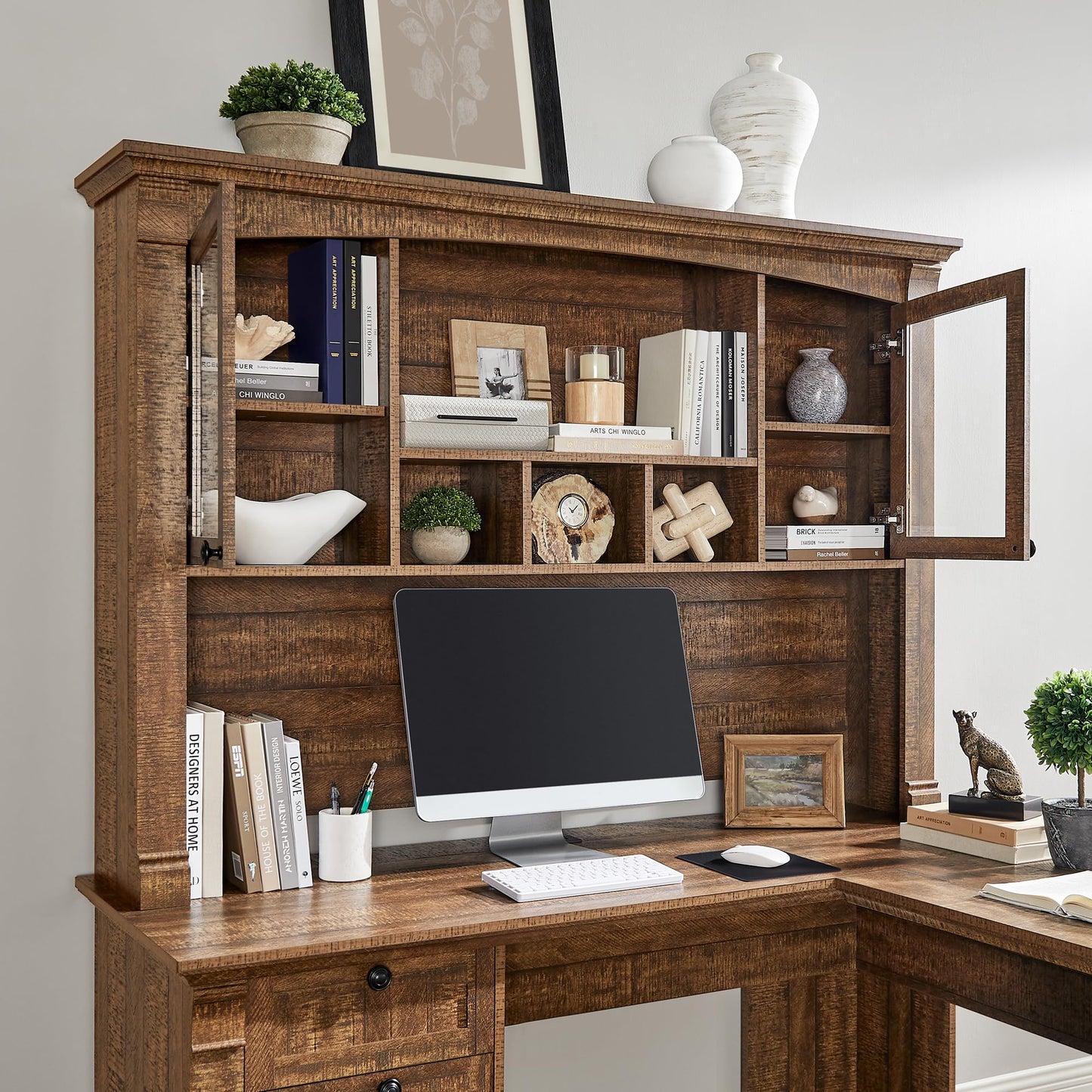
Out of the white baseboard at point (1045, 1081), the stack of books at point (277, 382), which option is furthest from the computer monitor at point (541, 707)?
the white baseboard at point (1045, 1081)

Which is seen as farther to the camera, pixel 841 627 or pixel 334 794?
pixel 841 627

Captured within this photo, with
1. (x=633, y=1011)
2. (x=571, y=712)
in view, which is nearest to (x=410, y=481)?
(x=571, y=712)

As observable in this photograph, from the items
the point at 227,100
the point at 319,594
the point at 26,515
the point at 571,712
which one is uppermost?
the point at 227,100

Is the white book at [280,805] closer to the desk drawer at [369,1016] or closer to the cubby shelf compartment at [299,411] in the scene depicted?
the desk drawer at [369,1016]

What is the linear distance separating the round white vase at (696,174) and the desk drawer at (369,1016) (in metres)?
1.39

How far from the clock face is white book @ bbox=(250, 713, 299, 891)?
65cm

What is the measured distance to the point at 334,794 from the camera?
212 cm

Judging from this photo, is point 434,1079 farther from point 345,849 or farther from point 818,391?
point 818,391

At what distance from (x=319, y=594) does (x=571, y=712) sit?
51cm

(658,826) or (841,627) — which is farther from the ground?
(841,627)

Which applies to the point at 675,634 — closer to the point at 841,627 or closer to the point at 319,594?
the point at 841,627

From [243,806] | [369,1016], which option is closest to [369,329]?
[243,806]

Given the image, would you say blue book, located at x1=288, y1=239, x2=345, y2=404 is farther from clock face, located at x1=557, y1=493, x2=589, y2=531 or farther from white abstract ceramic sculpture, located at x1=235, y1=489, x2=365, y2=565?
clock face, located at x1=557, y1=493, x2=589, y2=531

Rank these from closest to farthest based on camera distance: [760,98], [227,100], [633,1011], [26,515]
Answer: [26,515]
[227,100]
[760,98]
[633,1011]
